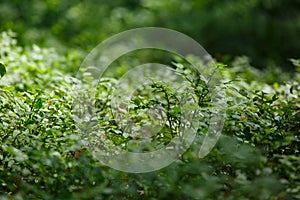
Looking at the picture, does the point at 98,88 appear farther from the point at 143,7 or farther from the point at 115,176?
the point at 143,7

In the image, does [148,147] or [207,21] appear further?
[207,21]

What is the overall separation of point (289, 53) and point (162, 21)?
1.88 metres

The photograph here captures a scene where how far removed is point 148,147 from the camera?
2252 mm

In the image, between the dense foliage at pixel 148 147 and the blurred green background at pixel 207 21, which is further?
the blurred green background at pixel 207 21

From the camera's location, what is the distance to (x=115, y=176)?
2.25m

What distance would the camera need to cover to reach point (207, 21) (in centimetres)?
723

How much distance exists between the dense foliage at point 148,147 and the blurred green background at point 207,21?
4.17 meters

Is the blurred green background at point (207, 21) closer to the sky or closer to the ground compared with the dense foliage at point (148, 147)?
closer to the sky

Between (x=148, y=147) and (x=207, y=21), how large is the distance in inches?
206

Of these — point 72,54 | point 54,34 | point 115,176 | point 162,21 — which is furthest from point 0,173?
point 162,21

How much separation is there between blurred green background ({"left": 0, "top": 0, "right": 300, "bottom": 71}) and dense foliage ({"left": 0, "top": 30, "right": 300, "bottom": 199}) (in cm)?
417

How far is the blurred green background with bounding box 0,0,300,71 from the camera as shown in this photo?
7.03m

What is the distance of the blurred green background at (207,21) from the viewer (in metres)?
7.03

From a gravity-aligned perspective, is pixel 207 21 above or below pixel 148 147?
above
